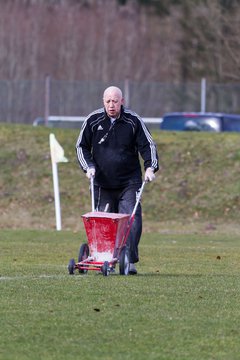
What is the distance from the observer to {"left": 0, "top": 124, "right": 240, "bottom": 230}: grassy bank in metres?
28.2

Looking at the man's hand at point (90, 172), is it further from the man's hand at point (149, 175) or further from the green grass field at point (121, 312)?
the green grass field at point (121, 312)

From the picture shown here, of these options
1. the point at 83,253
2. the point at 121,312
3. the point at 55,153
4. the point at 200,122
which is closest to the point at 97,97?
the point at 200,122

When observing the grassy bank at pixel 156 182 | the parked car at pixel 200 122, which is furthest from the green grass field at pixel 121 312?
the parked car at pixel 200 122

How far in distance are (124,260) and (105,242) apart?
1.05 ft

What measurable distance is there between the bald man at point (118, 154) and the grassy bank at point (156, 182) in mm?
13577

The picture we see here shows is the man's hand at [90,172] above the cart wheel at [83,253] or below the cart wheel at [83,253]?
above

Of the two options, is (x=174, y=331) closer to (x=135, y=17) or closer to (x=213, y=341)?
(x=213, y=341)

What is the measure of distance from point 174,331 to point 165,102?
112 ft

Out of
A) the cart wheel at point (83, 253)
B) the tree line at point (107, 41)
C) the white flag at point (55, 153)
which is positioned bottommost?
the cart wheel at point (83, 253)

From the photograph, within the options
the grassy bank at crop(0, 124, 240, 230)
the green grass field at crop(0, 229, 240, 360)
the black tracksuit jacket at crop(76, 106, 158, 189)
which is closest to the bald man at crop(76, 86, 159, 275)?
the black tracksuit jacket at crop(76, 106, 158, 189)

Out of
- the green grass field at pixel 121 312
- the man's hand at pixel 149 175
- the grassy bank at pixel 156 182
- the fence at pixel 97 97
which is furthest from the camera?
the fence at pixel 97 97

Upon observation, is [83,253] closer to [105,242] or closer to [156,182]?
[105,242]

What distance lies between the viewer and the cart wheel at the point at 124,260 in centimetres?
1285

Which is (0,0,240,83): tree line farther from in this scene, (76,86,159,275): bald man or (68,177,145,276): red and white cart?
(68,177,145,276): red and white cart
